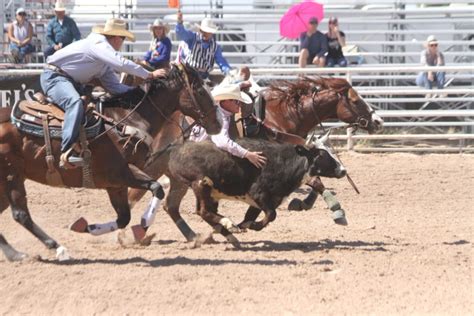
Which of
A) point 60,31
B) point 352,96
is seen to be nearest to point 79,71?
point 352,96

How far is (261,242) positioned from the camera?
9180 millimetres

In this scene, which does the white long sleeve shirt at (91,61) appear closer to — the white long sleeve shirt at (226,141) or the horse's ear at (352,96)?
the white long sleeve shirt at (226,141)

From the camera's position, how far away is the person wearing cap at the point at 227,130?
867 centimetres

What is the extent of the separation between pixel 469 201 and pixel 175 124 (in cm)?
437

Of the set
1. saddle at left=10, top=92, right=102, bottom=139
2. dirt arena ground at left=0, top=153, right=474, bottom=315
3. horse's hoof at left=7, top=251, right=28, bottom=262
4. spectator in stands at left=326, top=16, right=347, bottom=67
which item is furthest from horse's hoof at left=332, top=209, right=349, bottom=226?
spectator in stands at left=326, top=16, right=347, bottom=67

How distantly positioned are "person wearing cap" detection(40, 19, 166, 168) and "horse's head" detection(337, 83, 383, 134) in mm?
2683

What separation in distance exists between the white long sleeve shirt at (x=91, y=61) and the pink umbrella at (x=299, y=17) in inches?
325

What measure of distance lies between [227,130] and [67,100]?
1528mm

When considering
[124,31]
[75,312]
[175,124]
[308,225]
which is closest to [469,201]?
[308,225]

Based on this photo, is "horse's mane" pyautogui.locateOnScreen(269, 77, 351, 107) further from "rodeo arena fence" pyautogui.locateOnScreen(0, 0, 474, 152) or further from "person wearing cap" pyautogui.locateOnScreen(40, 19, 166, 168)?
"rodeo arena fence" pyautogui.locateOnScreen(0, 0, 474, 152)

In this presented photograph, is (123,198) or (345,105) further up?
(345,105)

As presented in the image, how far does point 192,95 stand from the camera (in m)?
8.46

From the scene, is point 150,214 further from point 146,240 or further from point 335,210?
point 335,210

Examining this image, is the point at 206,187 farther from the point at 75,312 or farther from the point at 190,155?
the point at 75,312
